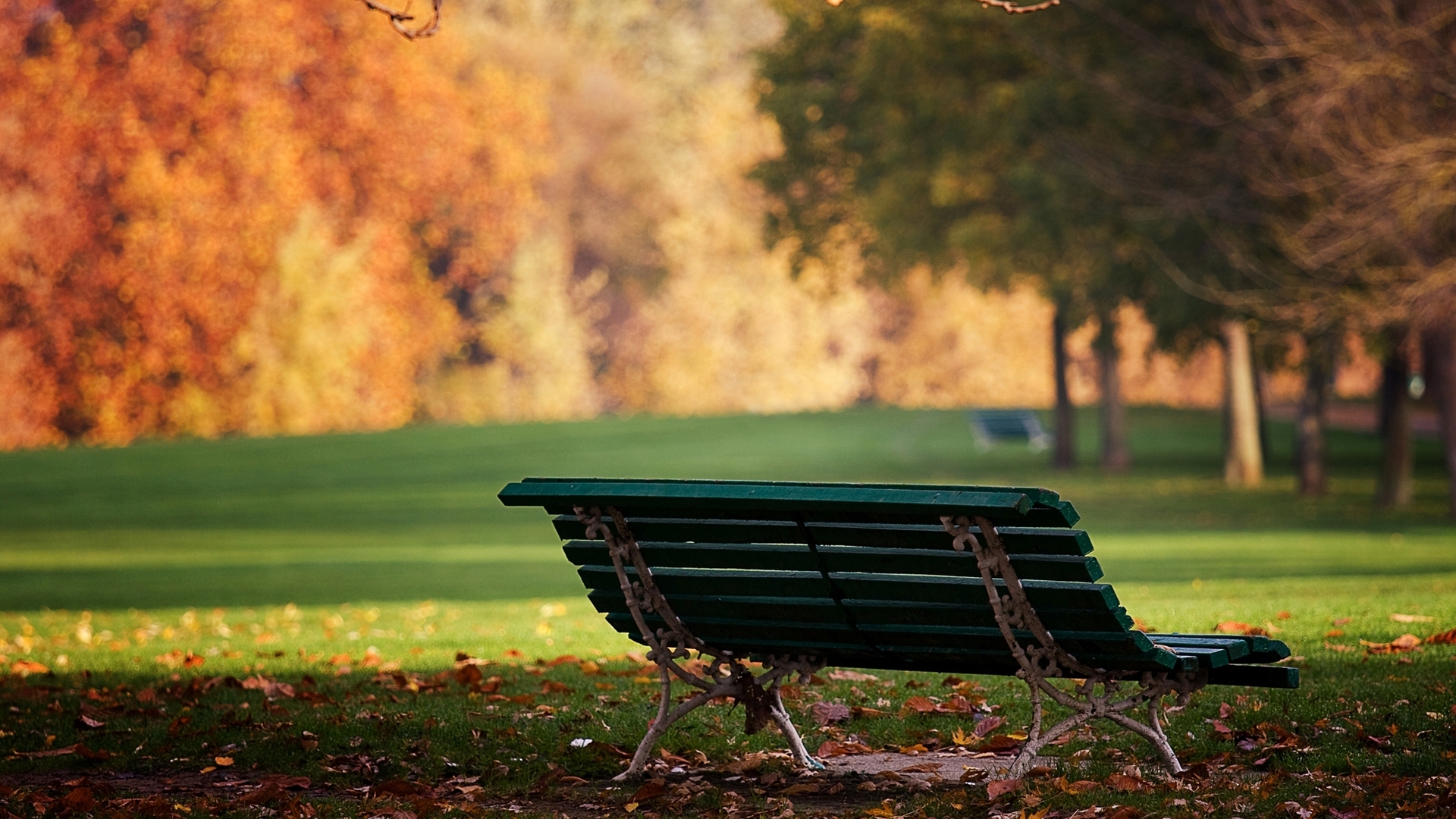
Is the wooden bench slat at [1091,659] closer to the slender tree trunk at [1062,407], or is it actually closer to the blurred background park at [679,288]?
the blurred background park at [679,288]

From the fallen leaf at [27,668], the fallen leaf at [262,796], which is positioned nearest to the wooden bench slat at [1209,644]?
the fallen leaf at [262,796]

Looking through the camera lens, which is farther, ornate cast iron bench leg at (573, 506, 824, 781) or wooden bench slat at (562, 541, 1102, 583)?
ornate cast iron bench leg at (573, 506, 824, 781)

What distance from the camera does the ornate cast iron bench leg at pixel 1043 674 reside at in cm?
445

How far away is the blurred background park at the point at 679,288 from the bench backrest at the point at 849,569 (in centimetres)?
344

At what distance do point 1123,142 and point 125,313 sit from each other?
24473 millimetres

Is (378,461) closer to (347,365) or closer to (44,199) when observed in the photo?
(347,365)

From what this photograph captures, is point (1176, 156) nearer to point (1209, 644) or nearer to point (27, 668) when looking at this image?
point (27, 668)

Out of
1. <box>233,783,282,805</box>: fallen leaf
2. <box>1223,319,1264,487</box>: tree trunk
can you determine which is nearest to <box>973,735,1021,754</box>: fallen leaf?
<box>233,783,282,805</box>: fallen leaf

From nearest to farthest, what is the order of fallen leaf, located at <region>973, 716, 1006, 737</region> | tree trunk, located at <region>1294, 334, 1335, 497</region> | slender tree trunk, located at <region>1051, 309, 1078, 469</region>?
1. fallen leaf, located at <region>973, 716, 1006, 737</region>
2. tree trunk, located at <region>1294, 334, 1335, 497</region>
3. slender tree trunk, located at <region>1051, 309, 1078, 469</region>

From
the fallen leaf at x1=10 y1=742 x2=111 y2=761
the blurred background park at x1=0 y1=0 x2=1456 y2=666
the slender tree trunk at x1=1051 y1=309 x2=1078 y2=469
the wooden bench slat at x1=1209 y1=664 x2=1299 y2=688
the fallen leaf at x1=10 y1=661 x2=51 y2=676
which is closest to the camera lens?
the wooden bench slat at x1=1209 y1=664 x2=1299 y2=688

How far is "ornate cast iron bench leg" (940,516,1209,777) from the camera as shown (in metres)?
4.45

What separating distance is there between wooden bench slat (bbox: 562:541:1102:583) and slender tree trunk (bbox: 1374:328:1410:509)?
17.5 m

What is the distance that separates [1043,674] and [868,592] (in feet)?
1.74

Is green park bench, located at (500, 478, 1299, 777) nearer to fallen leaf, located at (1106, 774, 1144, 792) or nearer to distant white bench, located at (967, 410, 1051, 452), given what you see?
fallen leaf, located at (1106, 774, 1144, 792)
